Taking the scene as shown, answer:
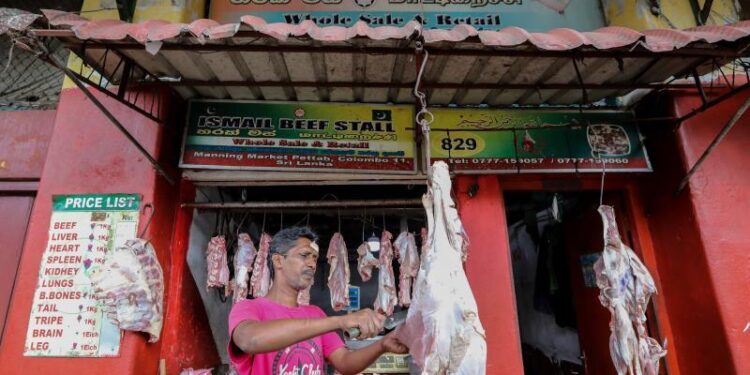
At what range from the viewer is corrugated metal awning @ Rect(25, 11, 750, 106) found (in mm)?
2693

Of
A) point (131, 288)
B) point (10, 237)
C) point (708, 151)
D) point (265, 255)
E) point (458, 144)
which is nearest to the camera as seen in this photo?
point (131, 288)

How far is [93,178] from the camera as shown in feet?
12.1

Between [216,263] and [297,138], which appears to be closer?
[297,138]

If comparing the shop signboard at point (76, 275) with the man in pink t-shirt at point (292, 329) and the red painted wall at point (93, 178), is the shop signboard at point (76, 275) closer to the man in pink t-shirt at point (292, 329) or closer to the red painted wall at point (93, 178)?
the red painted wall at point (93, 178)

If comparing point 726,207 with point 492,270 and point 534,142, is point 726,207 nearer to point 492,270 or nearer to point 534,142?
point 534,142

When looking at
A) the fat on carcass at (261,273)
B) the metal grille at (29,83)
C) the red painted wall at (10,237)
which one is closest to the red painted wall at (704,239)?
the fat on carcass at (261,273)

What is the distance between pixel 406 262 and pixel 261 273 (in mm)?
1561

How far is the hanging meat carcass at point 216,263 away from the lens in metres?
4.28

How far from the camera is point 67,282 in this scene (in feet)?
11.2

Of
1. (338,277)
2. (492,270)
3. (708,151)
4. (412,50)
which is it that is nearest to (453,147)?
(492,270)

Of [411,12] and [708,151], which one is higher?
[411,12]

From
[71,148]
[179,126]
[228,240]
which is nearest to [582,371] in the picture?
[228,240]

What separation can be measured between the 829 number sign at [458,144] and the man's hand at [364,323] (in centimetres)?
258

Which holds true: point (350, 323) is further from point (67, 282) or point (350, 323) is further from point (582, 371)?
point (582, 371)
